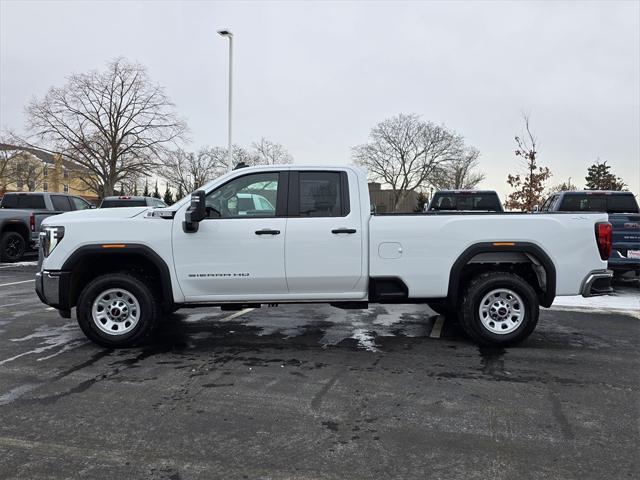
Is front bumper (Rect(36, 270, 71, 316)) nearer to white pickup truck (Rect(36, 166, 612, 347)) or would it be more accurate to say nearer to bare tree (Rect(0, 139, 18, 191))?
white pickup truck (Rect(36, 166, 612, 347))

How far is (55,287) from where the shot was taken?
5.51 metres

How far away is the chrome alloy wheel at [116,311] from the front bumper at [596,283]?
4.99 metres

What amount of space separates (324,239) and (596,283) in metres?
3.09

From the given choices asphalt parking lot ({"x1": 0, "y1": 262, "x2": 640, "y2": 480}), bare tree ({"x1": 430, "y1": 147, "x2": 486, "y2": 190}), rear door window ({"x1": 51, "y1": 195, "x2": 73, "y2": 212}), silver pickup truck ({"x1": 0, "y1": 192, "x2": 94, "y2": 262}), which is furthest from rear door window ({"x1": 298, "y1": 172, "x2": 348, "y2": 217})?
→ bare tree ({"x1": 430, "y1": 147, "x2": 486, "y2": 190})

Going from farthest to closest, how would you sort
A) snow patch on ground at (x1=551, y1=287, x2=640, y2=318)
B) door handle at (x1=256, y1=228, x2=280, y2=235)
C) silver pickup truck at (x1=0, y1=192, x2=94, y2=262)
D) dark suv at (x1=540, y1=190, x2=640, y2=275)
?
silver pickup truck at (x1=0, y1=192, x2=94, y2=262) → dark suv at (x1=540, y1=190, x2=640, y2=275) → snow patch on ground at (x1=551, y1=287, x2=640, y2=318) → door handle at (x1=256, y1=228, x2=280, y2=235)

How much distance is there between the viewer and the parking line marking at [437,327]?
21.3 feet

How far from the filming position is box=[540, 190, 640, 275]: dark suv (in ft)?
32.0

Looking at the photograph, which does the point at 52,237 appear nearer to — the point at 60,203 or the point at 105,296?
the point at 105,296

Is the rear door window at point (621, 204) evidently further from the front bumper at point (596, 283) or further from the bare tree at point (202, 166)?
the bare tree at point (202, 166)

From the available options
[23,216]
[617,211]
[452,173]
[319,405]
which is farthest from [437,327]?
[452,173]

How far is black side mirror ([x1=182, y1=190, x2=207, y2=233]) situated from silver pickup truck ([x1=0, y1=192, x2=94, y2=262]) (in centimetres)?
1123

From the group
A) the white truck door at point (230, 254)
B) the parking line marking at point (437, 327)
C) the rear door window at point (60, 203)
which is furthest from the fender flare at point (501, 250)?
the rear door window at point (60, 203)

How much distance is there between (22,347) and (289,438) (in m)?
3.97

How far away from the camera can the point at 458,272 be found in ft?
18.5
